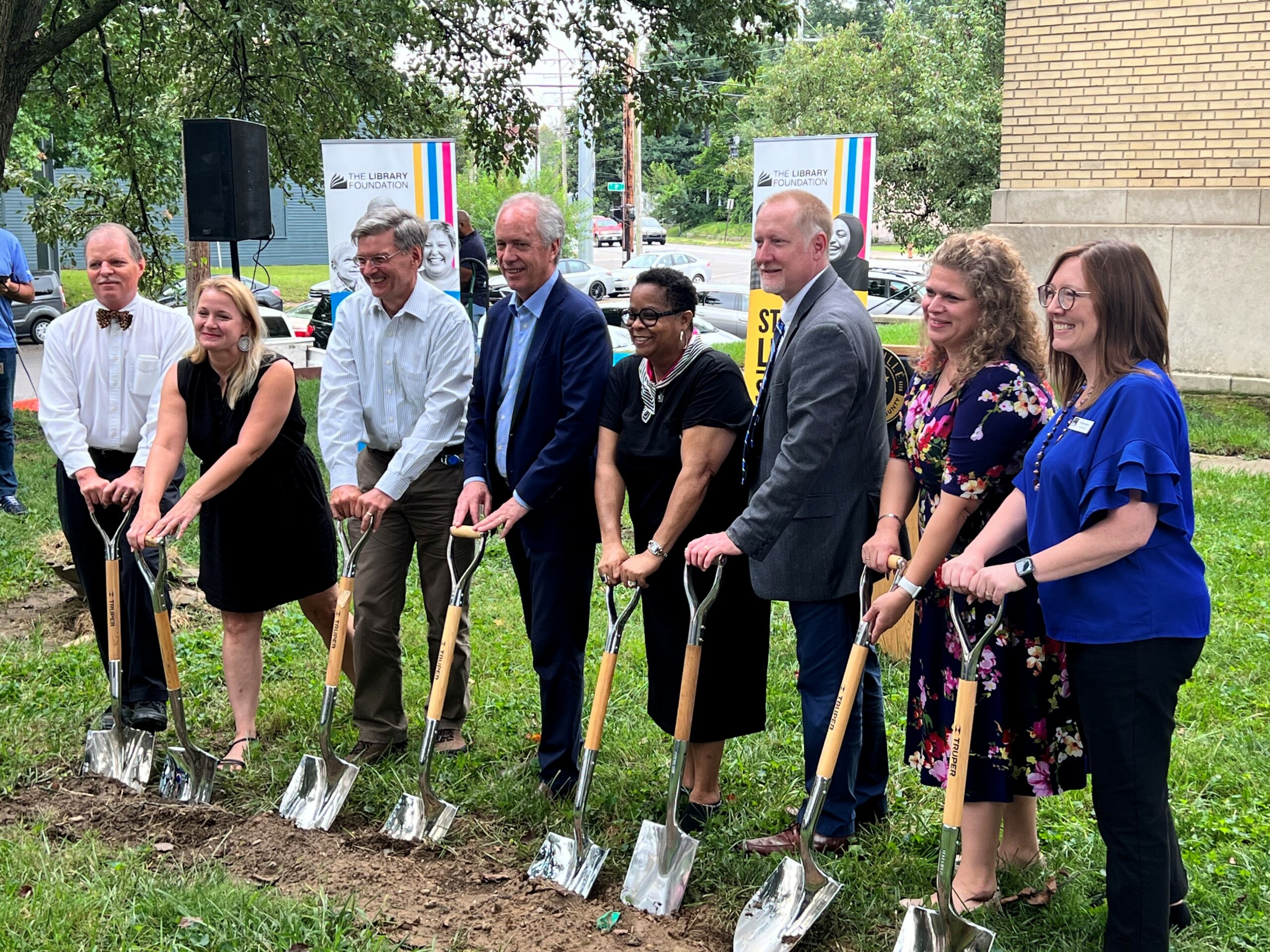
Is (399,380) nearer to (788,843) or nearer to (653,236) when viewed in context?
(788,843)

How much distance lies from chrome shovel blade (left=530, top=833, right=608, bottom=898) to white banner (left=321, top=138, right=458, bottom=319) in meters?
4.51

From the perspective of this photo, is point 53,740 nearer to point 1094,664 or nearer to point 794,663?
point 794,663

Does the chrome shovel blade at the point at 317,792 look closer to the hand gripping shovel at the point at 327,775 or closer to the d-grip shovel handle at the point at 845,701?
the hand gripping shovel at the point at 327,775

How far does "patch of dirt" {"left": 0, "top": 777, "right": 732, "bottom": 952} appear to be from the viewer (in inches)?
138

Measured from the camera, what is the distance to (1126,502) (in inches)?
110

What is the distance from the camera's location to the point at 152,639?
5289 millimetres

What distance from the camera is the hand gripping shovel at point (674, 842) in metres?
3.66

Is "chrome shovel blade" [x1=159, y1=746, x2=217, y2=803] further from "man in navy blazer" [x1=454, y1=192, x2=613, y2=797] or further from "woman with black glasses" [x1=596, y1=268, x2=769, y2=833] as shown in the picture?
"woman with black glasses" [x1=596, y1=268, x2=769, y2=833]

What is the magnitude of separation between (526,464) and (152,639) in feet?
7.03

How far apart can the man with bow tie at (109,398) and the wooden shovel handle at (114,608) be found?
0.29m

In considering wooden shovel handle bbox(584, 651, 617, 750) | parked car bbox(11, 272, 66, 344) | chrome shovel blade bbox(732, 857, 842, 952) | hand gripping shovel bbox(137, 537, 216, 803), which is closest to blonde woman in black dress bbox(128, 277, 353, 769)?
hand gripping shovel bbox(137, 537, 216, 803)

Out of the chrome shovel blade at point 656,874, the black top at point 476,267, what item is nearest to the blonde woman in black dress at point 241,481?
the chrome shovel blade at point 656,874

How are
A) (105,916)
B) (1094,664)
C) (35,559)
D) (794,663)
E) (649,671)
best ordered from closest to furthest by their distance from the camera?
(1094,664) < (105,916) < (649,671) < (794,663) < (35,559)

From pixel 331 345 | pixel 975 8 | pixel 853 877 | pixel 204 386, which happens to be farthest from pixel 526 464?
pixel 975 8
